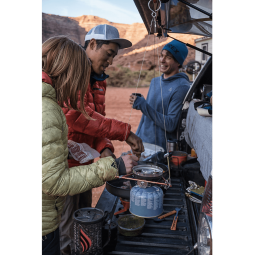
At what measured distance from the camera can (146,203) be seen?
0.95 meters

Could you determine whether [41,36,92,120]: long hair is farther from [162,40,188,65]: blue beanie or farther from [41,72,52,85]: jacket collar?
[162,40,188,65]: blue beanie

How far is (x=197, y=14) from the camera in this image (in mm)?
1849

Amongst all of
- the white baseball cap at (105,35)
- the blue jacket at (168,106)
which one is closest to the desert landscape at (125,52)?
the blue jacket at (168,106)

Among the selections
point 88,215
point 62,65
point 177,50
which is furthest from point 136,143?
point 177,50

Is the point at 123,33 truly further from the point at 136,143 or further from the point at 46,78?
the point at 46,78

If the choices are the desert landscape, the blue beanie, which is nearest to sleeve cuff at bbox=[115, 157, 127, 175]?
the blue beanie

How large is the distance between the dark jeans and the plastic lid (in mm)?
203

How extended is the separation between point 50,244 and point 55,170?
462mm

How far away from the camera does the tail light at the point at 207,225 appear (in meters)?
0.67

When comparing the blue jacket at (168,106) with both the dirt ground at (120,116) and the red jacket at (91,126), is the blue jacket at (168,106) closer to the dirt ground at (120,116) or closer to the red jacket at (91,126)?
the dirt ground at (120,116)

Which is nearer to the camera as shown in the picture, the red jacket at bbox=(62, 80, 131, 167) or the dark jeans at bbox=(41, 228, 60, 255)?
the dark jeans at bbox=(41, 228, 60, 255)

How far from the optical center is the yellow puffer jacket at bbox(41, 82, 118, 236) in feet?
2.88
